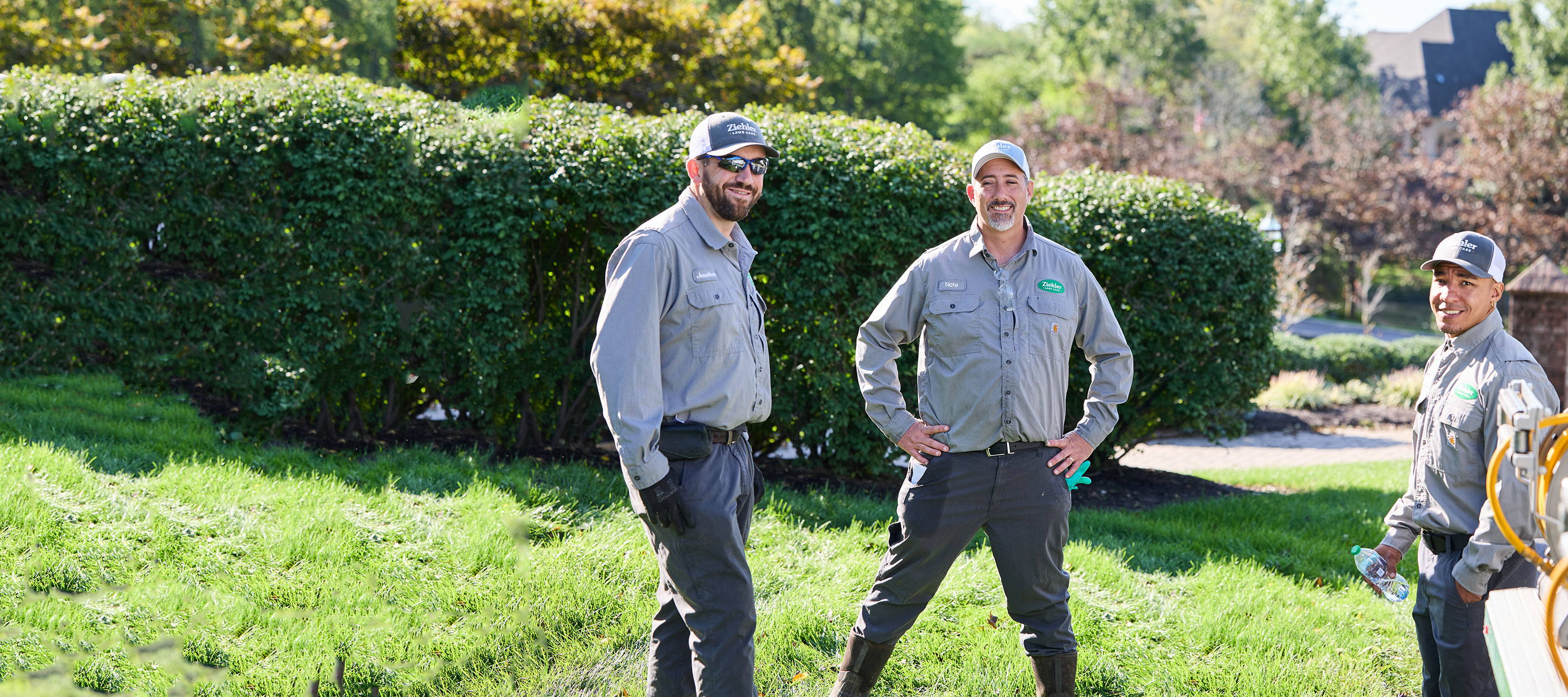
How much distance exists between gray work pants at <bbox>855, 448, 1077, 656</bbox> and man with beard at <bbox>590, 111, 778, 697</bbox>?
63cm

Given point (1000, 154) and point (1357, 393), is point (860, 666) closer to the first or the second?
point (1000, 154)

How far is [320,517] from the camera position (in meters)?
4.64

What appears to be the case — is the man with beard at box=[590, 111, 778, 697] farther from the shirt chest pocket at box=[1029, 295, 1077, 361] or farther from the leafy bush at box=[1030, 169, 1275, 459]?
the leafy bush at box=[1030, 169, 1275, 459]

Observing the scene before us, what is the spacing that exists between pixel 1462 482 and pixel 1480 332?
19.3 inches

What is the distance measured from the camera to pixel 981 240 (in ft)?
11.6

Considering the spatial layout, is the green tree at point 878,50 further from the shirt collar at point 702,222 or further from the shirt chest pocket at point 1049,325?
the shirt collar at point 702,222

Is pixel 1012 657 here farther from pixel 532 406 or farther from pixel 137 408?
pixel 137 408

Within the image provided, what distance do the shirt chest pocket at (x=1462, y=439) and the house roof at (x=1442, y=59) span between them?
1665 inches

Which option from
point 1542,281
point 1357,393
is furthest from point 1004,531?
point 1357,393

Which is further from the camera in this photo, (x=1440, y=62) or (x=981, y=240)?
(x=1440, y=62)

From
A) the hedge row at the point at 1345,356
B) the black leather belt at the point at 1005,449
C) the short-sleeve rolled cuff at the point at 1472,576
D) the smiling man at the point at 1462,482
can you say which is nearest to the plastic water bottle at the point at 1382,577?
the smiling man at the point at 1462,482

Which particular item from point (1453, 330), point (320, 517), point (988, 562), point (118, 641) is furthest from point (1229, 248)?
point (118, 641)

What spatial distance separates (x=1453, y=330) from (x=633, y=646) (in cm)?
320

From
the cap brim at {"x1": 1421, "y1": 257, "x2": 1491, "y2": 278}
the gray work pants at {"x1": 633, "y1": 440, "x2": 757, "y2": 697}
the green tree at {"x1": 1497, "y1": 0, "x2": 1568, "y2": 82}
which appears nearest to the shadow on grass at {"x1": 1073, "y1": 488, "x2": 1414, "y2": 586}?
the cap brim at {"x1": 1421, "y1": 257, "x2": 1491, "y2": 278}
